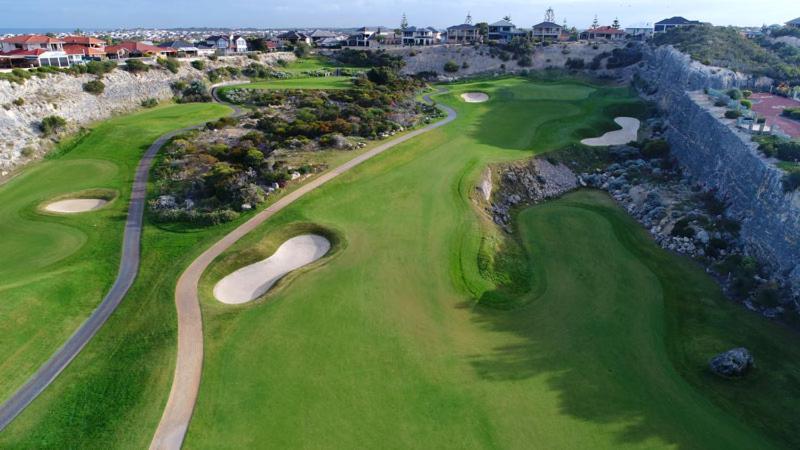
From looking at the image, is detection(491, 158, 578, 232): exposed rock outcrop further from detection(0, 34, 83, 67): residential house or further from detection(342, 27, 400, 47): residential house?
detection(342, 27, 400, 47): residential house

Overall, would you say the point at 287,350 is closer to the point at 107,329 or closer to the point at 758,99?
the point at 107,329

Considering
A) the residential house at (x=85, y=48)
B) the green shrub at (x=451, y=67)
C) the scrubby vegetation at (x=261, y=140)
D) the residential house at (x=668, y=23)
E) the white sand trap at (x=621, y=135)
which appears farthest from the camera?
the residential house at (x=668, y=23)

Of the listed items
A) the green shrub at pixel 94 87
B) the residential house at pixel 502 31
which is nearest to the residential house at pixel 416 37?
the residential house at pixel 502 31

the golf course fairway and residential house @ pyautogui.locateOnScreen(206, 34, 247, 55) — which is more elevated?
residential house @ pyautogui.locateOnScreen(206, 34, 247, 55)

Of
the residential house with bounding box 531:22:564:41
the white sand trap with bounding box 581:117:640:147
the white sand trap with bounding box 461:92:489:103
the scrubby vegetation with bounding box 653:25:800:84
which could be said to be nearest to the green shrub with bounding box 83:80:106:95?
the white sand trap with bounding box 461:92:489:103

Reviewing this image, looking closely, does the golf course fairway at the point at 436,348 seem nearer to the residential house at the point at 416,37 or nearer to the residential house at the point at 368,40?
the residential house at the point at 368,40

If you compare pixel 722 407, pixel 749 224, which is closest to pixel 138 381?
pixel 722 407
